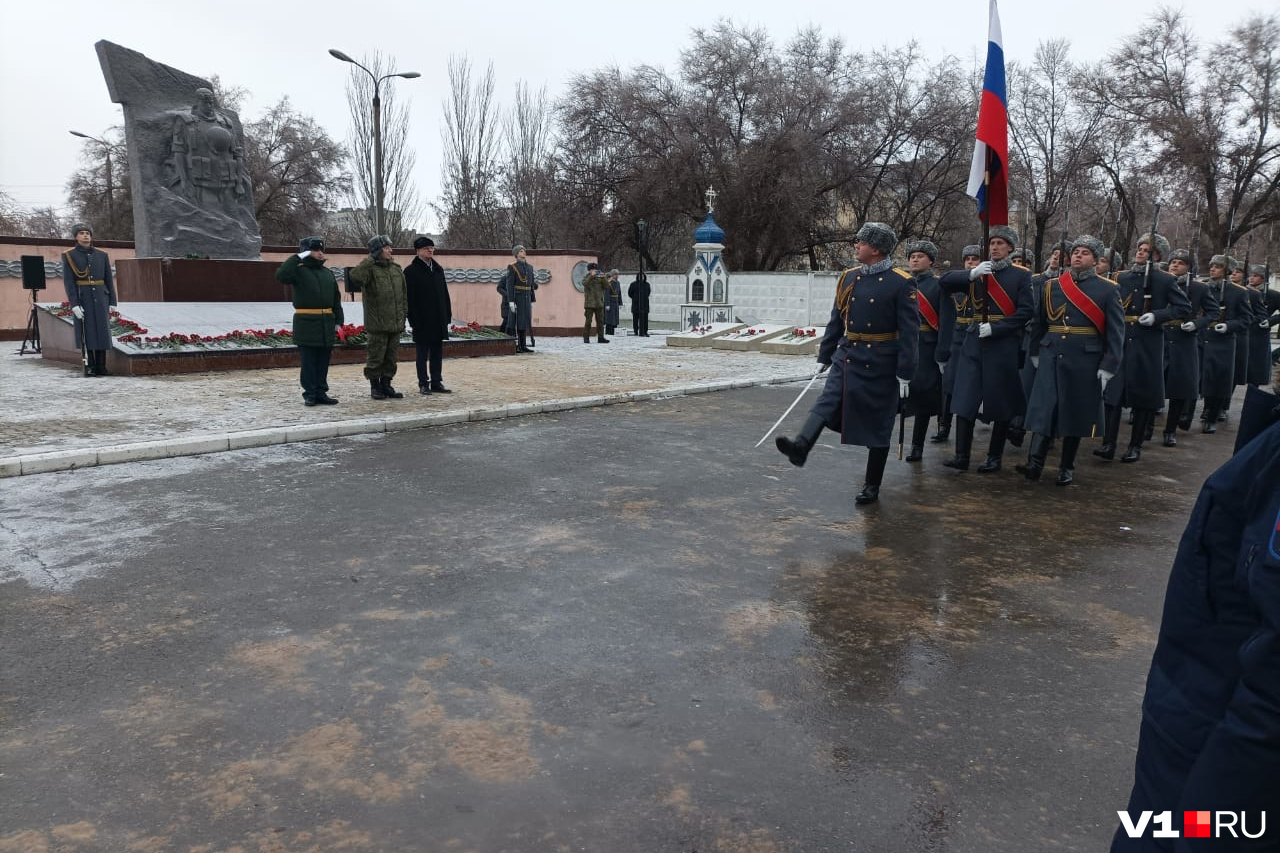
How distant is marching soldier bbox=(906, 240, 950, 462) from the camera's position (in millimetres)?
8422

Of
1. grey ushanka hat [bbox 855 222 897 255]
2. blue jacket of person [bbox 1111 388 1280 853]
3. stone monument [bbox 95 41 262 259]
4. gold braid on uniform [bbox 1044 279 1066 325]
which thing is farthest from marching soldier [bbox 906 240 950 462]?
stone monument [bbox 95 41 262 259]

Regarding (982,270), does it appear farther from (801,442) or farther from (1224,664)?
(1224,664)

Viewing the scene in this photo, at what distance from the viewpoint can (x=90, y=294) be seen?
42.8 feet

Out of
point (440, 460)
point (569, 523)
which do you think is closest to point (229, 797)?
point (569, 523)

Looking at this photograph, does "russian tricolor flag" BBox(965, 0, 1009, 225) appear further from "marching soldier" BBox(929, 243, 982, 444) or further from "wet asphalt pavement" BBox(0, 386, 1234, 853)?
"wet asphalt pavement" BBox(0, 386, 1234, 853)

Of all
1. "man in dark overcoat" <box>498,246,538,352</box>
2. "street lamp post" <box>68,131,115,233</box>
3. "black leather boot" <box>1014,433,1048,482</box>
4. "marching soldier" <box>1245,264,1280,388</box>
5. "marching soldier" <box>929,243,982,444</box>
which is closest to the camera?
"black leather boot" <box>1014,433,1048,482</box>

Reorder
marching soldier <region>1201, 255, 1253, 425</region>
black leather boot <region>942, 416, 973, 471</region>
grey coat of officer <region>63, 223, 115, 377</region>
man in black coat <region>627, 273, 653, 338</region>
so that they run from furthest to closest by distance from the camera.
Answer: man in black coat <region>627, 273, 653, 338</region>, grey coat of officer <region>63, 223, 115, 377</region>, marching soldier <region>1201, 255, 1253, 425</region>, black leather boot <region>942, 416, 973, 471</region>

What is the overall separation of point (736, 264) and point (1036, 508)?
98.6 feet

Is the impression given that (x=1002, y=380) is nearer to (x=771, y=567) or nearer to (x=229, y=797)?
(x=771, y=567)

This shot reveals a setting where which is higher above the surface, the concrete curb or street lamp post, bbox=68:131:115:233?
street lamp post, bbox=68:131:115:233

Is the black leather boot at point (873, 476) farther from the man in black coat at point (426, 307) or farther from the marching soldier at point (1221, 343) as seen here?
the man in black coat at point (426, 307)

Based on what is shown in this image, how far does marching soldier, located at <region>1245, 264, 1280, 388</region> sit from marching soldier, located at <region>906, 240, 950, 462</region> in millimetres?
5549

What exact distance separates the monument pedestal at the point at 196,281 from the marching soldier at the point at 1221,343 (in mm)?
14038

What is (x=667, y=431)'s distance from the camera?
9.53 m
